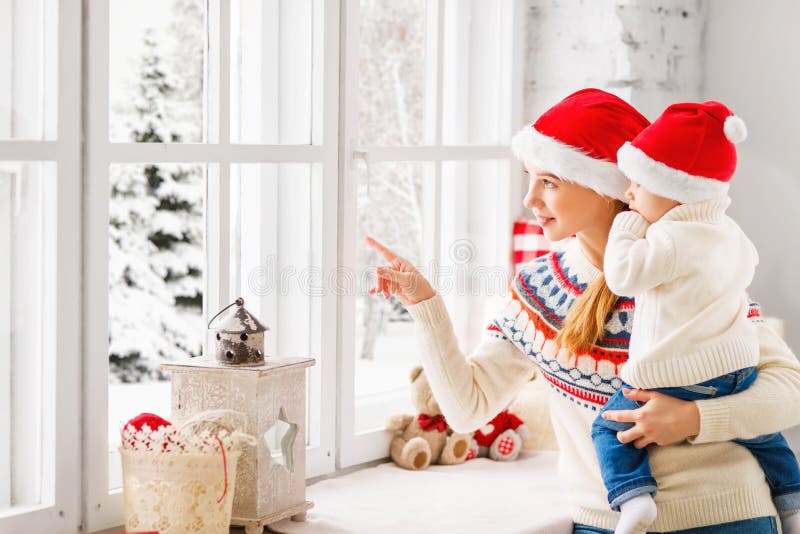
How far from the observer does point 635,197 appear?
1646 mm

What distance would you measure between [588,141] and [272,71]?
2.23ft

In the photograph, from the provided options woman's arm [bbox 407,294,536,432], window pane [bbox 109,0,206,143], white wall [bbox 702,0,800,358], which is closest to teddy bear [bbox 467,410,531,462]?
woman's arm [bbox 407,294,536,432]

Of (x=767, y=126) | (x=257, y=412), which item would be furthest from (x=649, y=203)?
(x=767, y=126)

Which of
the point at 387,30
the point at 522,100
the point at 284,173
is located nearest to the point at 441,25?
the point at 387,30

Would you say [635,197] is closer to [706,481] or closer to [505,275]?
[706,481]

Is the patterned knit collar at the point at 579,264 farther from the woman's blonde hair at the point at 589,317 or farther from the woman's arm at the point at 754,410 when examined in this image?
the woman's arm at the point at 754,410

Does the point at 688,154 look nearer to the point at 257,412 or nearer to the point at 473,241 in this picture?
the point at 257,412

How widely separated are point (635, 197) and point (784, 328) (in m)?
1.19

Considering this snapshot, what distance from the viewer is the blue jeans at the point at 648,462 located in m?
1.63

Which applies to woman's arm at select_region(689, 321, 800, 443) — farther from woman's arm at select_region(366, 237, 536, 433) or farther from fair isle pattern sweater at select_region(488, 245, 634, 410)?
woman's arm at select_region(366, 237, 536, 433)

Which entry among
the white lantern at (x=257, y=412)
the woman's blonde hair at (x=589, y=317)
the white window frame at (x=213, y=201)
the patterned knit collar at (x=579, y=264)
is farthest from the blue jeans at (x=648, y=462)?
the white window frame at (x=213, y=201)

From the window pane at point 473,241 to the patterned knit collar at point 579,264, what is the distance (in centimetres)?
57

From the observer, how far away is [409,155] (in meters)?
2.26

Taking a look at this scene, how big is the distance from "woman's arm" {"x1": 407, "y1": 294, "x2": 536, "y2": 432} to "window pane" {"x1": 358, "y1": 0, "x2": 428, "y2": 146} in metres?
0.64
